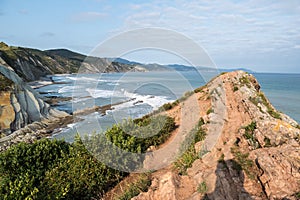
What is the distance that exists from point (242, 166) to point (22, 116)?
28439 mm

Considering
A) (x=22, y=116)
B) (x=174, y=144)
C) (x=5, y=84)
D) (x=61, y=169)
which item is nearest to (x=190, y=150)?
(x=174, y=144)

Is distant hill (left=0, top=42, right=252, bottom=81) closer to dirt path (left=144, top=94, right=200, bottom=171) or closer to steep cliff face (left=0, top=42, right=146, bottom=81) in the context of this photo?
steep cliff face (left=0, top=42, right=146, bottom=81)

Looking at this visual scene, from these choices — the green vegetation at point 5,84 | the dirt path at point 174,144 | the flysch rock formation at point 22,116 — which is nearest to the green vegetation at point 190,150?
the dirt path at point 174,144

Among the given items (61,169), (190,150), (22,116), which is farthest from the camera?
(22,116)

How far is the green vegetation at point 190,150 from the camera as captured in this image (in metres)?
7.76

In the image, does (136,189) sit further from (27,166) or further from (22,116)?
(22,116)

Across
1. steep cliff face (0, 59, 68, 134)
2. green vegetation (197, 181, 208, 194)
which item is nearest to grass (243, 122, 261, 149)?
green vegetation (197, 181, 208, 194)

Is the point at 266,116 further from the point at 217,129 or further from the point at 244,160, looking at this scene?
the point at 244,160

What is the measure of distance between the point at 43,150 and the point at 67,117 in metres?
25.7

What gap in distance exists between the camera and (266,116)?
9.35 meters

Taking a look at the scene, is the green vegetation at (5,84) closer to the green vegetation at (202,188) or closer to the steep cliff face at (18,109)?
the steep cliff face at (18,109)

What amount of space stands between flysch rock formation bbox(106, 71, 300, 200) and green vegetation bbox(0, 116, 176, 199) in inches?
30.3

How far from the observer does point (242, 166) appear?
21.6 ft

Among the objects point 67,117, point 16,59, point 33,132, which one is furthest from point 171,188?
point 16,59
